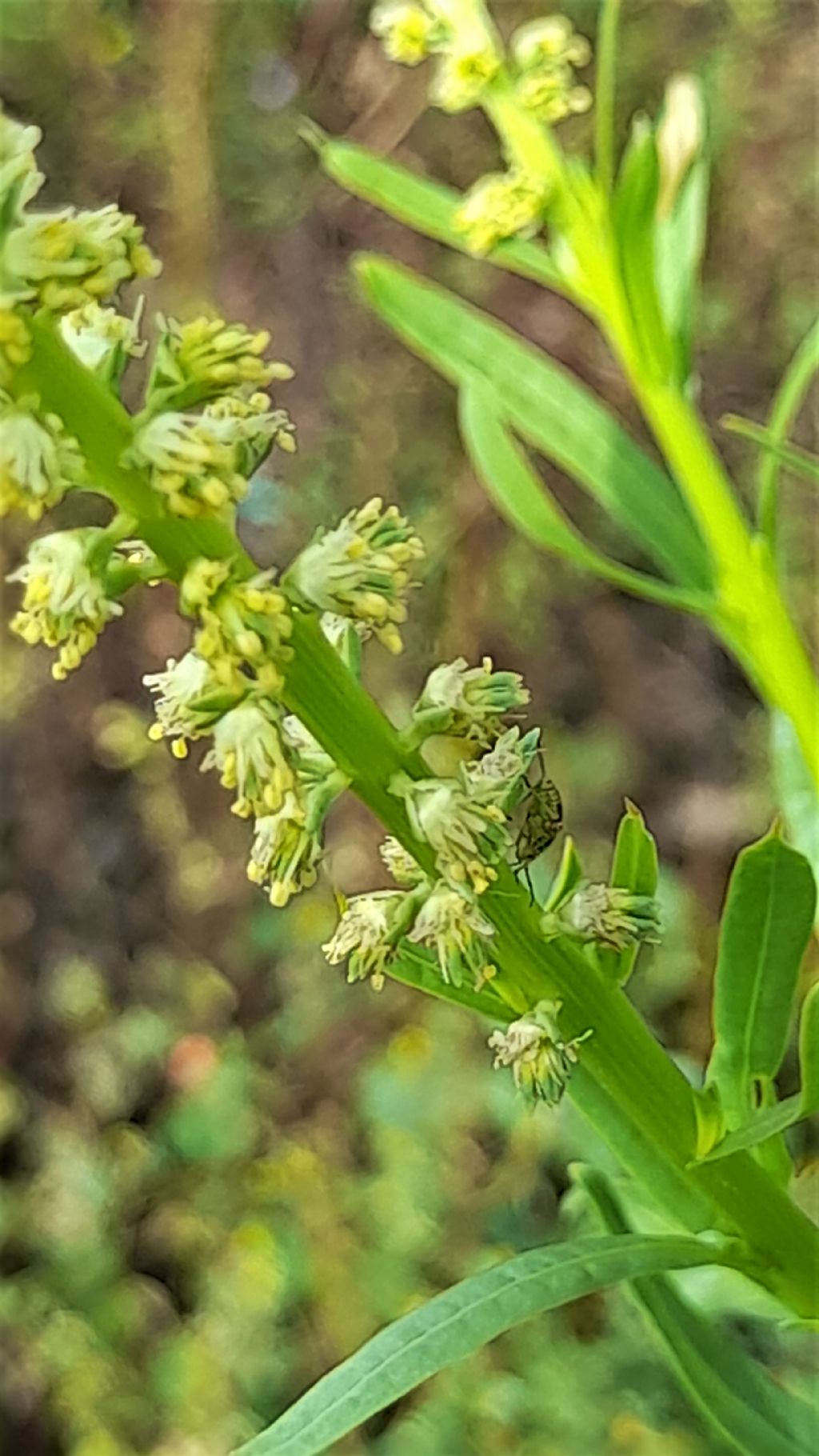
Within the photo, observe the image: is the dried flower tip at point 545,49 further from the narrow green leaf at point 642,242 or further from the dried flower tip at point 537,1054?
the dried flower tip at point 537,1054

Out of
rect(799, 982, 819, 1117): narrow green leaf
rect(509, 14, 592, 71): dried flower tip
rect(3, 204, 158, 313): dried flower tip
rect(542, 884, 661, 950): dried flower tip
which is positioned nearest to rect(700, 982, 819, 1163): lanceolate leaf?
rect(799, 982, 819, 1117): narrow green leaf

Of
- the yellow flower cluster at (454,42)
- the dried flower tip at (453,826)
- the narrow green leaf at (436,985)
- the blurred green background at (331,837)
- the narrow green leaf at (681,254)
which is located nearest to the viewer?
the dried flower tip at (453,826)

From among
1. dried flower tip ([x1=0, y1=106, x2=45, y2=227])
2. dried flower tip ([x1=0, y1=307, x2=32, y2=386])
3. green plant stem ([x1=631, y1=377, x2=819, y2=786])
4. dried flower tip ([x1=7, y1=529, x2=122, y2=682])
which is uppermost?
dried flower tip ([x1=0, y1=106, x2=45, y2=227])

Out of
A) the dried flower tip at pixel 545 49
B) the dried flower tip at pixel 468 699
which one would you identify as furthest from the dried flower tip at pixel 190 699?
the dried flower tip at pixel 545 49

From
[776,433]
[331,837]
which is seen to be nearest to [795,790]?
[776,433]

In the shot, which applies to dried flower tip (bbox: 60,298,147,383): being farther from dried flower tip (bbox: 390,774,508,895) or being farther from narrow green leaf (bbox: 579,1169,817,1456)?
narrow green leaf (bbox: 579,1169,817,1456)

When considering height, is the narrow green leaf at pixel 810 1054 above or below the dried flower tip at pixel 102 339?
below
